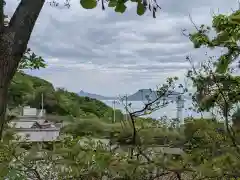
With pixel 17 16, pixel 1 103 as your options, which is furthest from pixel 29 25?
pixel 1 103

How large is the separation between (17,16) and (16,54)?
15 cm

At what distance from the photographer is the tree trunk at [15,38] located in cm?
149

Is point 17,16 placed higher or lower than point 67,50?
lower

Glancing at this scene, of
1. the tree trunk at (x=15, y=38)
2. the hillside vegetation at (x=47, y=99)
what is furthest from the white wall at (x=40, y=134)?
the tree trunk at (x=15, y=38)

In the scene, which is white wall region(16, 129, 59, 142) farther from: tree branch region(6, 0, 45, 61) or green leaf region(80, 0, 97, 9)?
green leaf region(80, 0, 97, 9)

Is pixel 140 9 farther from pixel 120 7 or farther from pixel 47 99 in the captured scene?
pixel 47 99

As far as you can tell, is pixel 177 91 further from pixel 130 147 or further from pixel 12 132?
pixel 12 132

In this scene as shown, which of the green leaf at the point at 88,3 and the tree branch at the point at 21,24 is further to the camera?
the tree branch at the point at 21,24

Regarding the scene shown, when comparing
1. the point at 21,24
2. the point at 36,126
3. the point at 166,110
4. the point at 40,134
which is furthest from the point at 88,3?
the point at 36,126

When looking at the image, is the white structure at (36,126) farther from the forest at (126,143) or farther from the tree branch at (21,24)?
the tree branch at (21,24)

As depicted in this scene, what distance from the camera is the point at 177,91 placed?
6.52 feet

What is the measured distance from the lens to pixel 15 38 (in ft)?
4.98

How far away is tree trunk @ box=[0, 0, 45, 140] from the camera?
1.49 m

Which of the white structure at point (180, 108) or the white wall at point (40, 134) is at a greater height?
the white structure at point (180, 108)
